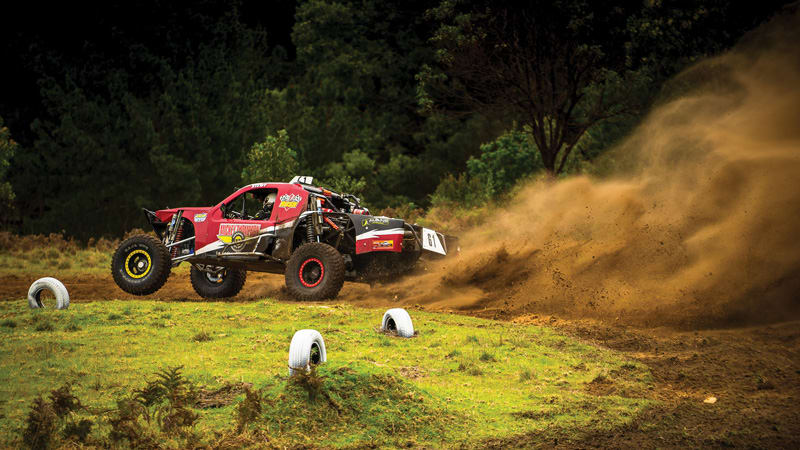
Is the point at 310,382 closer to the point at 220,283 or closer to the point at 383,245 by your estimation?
the point at 383,245

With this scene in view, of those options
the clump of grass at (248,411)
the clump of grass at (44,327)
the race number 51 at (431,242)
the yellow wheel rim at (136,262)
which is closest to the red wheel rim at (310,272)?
the race number 51 at (431,242)

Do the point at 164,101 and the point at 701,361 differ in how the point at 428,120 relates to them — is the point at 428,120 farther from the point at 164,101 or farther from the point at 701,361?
the point at 701,361

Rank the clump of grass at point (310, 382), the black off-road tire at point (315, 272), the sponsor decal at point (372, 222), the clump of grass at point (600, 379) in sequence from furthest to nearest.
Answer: the sponsor decal at point (372, 222) < the black off-road tire at point (315, 272) < the clump of grass at point (600, 379) < the clump of grass at point (310, 382)

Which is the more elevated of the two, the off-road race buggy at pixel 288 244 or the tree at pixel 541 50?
the tree at pixel 541 50

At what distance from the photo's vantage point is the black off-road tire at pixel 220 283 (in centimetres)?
1590

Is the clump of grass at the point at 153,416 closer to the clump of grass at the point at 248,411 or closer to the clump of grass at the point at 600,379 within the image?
the clump of grass at the point at 248,411

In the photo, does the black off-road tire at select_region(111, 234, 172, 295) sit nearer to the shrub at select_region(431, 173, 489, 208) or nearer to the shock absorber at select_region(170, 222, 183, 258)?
the shock absorber at select_region(170, 222, 183, 258)

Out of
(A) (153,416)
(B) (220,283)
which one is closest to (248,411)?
(A) (153,416)

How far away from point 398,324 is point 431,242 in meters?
4.43

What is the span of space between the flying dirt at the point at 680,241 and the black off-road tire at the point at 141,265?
367 centimetres

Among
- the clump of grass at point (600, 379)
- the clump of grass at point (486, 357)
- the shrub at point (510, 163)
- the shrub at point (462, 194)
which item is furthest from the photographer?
the shrub at point (510, 163)

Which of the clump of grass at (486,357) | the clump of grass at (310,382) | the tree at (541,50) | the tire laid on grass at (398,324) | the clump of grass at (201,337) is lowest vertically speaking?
the clump of grass at (310,382)

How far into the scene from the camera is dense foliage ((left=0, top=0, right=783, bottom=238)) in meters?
24.4

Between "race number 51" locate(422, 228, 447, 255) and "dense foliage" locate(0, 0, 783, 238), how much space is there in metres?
10.2
